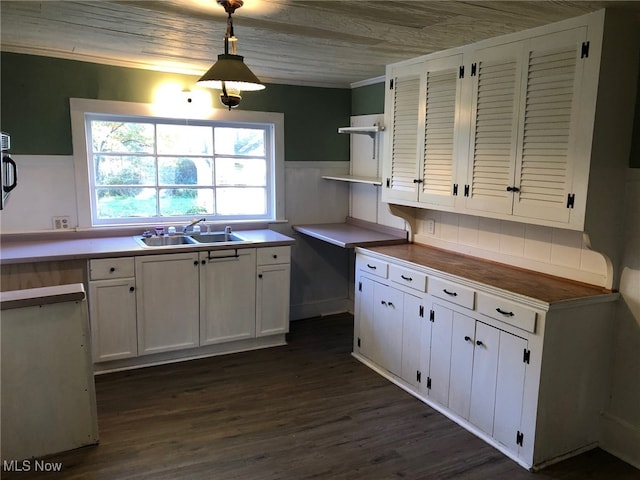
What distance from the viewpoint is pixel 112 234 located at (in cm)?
389

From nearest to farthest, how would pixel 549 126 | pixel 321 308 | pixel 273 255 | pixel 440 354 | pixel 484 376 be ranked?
pixel 549 126, pixel 484 376, pixel 440 354, pixel 273 255, pixel 321 308

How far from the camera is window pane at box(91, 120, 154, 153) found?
389cm

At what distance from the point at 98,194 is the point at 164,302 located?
43.8 inches

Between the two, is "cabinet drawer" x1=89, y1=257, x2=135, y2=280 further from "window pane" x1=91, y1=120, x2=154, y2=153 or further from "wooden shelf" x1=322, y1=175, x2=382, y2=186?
"wooden shelf" x1=322, y1=175, x2=382, y2=186

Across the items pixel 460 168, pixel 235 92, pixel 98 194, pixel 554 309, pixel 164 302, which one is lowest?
pixel 164 302

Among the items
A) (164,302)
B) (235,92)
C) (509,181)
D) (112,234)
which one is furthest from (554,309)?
(112,234)

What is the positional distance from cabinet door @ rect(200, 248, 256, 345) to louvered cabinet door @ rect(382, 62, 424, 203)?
1.26 metres

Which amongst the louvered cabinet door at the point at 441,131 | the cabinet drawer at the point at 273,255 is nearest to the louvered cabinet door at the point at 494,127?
the louvered cabinet door at the point at 441,131

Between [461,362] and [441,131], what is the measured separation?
58.7 inches

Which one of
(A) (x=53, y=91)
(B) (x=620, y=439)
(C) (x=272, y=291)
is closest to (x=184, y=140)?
(A) (x=53, y=91)

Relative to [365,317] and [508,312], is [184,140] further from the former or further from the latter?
[508,312]

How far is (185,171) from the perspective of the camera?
14.0 ft

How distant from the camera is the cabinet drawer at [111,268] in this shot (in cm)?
335

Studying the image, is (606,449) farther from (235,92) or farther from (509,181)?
(235,92)
